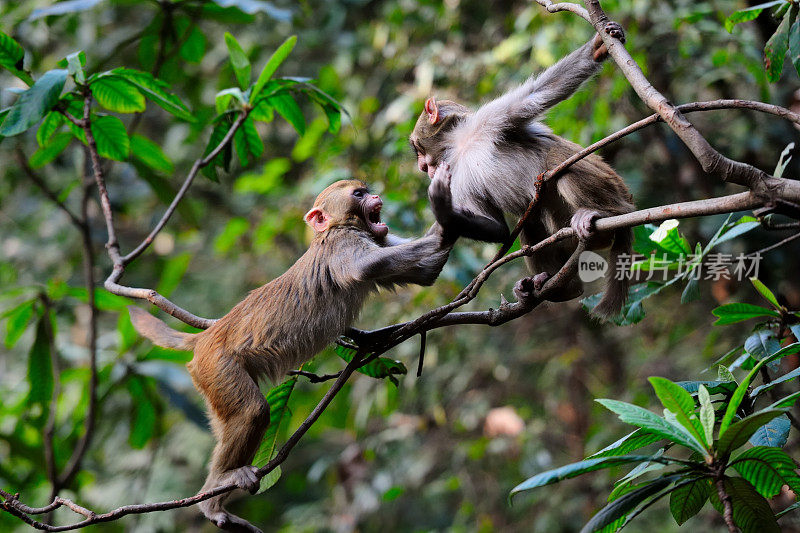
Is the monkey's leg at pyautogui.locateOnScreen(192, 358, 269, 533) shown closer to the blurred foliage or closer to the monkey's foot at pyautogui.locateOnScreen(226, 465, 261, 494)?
the monkey's foot at pyautogui.locateOnScreen(226, 465, 261, 494)

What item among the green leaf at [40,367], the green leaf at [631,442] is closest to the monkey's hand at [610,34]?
the green leaf at [631,442]

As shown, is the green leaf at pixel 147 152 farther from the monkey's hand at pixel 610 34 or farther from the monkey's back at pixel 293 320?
the monkey's hand at pixel 610 34

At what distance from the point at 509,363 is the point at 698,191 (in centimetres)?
249

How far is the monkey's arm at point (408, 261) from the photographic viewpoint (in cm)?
295

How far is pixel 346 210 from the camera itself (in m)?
3.44

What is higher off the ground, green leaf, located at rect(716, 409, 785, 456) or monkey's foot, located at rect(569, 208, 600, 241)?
monkey's foot, located at rect(569, 208, 600, 241)

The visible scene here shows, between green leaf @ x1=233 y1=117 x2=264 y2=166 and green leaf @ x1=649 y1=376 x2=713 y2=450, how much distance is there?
2.41 metres

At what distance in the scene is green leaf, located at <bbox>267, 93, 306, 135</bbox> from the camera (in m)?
3.54

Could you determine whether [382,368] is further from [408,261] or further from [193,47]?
[193,47]

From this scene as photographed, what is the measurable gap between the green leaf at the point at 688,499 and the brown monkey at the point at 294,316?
1.32 metres

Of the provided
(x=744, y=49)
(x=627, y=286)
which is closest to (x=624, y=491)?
(x=627, y=286)

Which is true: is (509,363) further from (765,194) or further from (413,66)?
(765,194)

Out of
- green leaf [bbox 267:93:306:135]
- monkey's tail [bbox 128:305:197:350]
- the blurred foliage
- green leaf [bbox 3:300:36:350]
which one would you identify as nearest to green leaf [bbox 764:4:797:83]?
the blurred foliage

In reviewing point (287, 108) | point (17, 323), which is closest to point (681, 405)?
point (287, 108)
